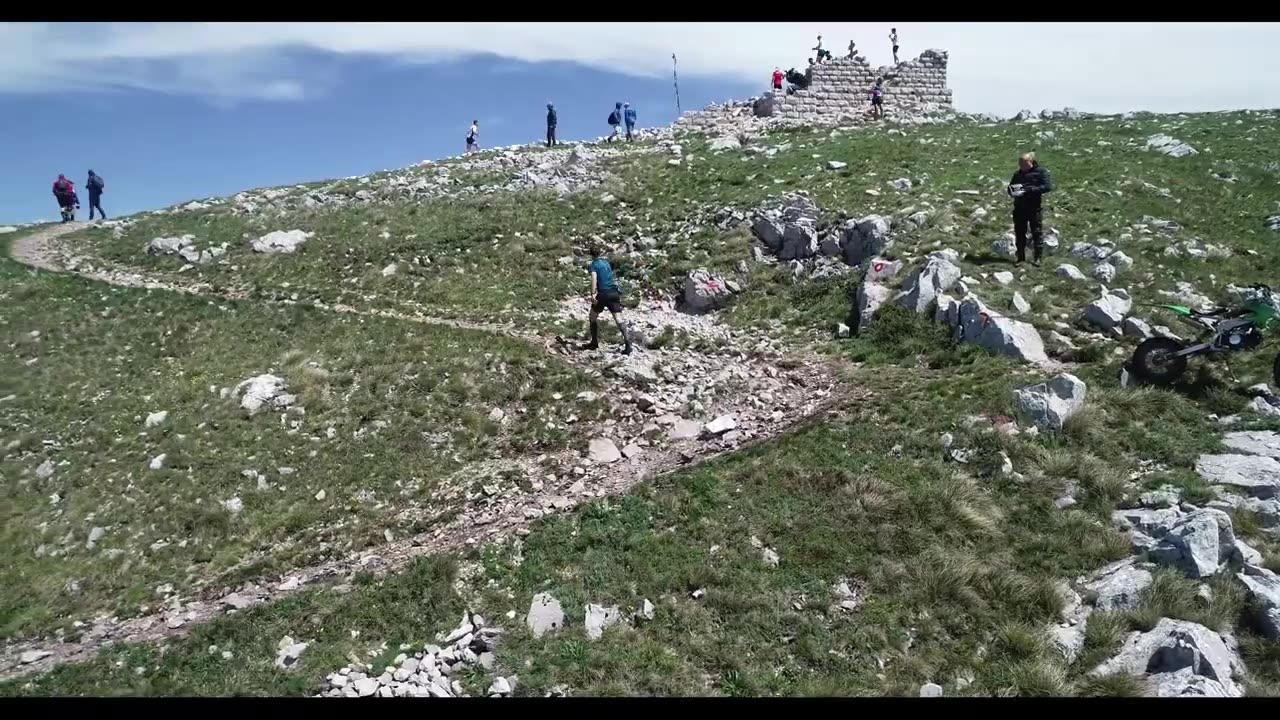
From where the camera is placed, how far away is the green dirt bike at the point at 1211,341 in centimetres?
1248

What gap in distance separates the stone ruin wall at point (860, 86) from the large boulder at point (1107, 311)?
2935 centimetres

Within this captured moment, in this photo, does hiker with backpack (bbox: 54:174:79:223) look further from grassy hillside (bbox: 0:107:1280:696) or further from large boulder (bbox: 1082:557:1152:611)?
large boulder (bbox: 1082:557:1152:611)

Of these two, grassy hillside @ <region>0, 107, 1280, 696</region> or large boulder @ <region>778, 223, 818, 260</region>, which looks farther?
large boulder @ <region>778, 223, 818, 260</region>

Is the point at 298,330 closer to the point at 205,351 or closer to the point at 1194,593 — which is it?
the point at 205,351

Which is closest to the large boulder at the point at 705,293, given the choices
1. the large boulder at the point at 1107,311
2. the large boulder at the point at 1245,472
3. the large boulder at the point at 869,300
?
the large boulder at the point at 869,300

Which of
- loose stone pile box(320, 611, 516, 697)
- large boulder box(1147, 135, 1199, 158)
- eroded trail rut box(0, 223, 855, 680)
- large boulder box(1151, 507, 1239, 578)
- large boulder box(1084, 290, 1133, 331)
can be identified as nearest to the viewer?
loose stone pile box(320, 611, 516, 697)

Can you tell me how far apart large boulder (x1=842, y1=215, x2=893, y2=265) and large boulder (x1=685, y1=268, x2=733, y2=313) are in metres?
3.63

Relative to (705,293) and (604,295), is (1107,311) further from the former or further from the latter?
(604,295)

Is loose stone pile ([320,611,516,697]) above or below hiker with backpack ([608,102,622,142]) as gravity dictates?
below

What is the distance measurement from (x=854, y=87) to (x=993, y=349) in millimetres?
32303

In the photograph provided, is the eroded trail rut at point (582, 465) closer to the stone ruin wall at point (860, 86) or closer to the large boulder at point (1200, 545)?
the large boulder at point (1200, 545)

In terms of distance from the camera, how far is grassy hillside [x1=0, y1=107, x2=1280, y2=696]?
893 centimetres

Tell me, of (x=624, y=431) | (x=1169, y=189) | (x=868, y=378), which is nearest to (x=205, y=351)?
(x=624, y=431)

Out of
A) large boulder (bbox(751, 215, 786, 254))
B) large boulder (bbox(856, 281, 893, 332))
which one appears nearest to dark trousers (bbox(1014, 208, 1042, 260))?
large boulder (bbox(856, 281, 893, 332))
